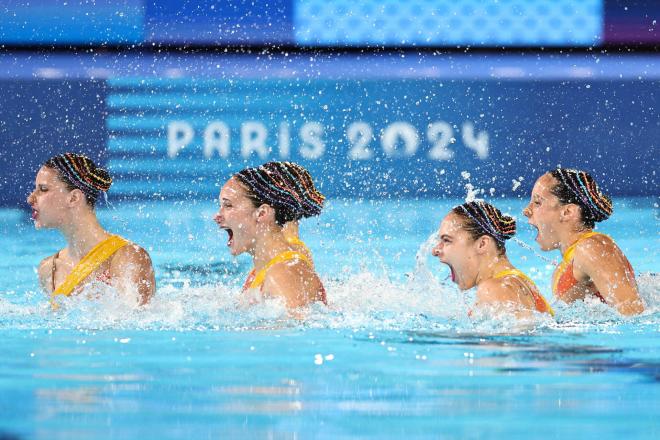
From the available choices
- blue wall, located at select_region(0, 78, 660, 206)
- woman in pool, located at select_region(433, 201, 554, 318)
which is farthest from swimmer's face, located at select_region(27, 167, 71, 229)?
blue wall, located at select_region(0, 78, 660, 206)

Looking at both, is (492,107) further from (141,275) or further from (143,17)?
(141,275)

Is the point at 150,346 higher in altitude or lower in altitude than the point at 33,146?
lower

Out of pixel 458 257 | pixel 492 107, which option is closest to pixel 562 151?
pixel 492 107

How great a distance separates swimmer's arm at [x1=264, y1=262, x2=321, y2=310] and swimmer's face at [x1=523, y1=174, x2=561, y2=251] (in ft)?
Result: 3.81

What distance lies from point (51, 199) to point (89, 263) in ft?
0.98

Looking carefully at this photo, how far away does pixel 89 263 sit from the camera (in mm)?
5184

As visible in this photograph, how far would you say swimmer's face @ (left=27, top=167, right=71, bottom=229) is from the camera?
17.1 ft

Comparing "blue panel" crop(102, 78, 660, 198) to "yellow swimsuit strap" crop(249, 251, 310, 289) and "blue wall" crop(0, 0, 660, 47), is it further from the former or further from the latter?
"yellow swimsuit strap" crop(249, 251, 310, 289)

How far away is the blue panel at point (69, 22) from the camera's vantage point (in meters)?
10.2

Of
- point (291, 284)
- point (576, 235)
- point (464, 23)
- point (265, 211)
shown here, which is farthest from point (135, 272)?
point (464, 23)

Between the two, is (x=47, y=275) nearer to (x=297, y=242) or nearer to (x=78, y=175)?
(x=78, y=175)

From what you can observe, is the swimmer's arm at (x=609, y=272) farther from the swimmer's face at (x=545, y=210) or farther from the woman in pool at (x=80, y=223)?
the woman in pool at (x=80, y=223)

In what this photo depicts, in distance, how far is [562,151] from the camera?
10.1 meters

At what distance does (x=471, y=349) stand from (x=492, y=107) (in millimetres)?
6056
